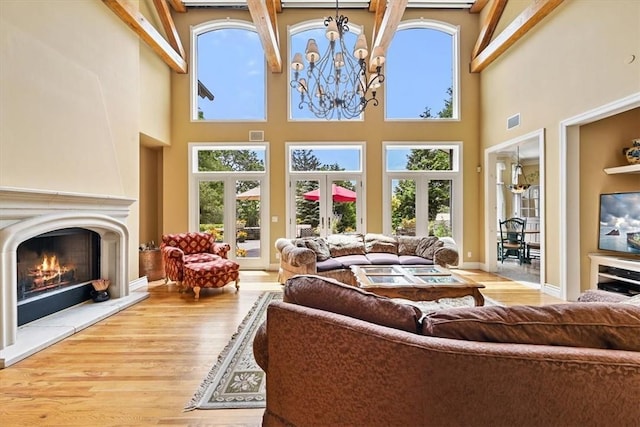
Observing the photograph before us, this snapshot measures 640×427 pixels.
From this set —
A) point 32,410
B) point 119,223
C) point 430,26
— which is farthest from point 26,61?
point 430,26

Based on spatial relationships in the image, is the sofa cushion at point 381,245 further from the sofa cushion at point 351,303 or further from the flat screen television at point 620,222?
the sofa cushion at point 351,303

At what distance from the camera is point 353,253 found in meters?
5.38

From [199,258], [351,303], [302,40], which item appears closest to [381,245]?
[199,258]

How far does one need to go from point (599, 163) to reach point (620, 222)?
2.87 feet

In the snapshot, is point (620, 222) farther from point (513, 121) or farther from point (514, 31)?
point (514, 31)

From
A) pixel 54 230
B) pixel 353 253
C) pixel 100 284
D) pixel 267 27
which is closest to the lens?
pixel 54 230

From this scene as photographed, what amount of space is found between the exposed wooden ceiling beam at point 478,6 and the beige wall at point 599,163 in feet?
12.1

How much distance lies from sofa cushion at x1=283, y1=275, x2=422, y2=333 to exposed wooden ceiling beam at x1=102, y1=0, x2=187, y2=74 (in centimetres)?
513

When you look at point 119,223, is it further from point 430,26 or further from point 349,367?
point 430,26

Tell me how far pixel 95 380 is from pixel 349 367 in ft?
7.25

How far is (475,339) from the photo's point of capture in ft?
3.85

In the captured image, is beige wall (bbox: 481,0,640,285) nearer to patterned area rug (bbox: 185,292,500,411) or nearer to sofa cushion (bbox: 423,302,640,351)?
sofa cushion (bbox: 423,302,640,351)

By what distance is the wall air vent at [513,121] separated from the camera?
5.53m

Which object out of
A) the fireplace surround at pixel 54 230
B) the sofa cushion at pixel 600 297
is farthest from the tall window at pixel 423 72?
the fireplace surround at pixel 54 230
